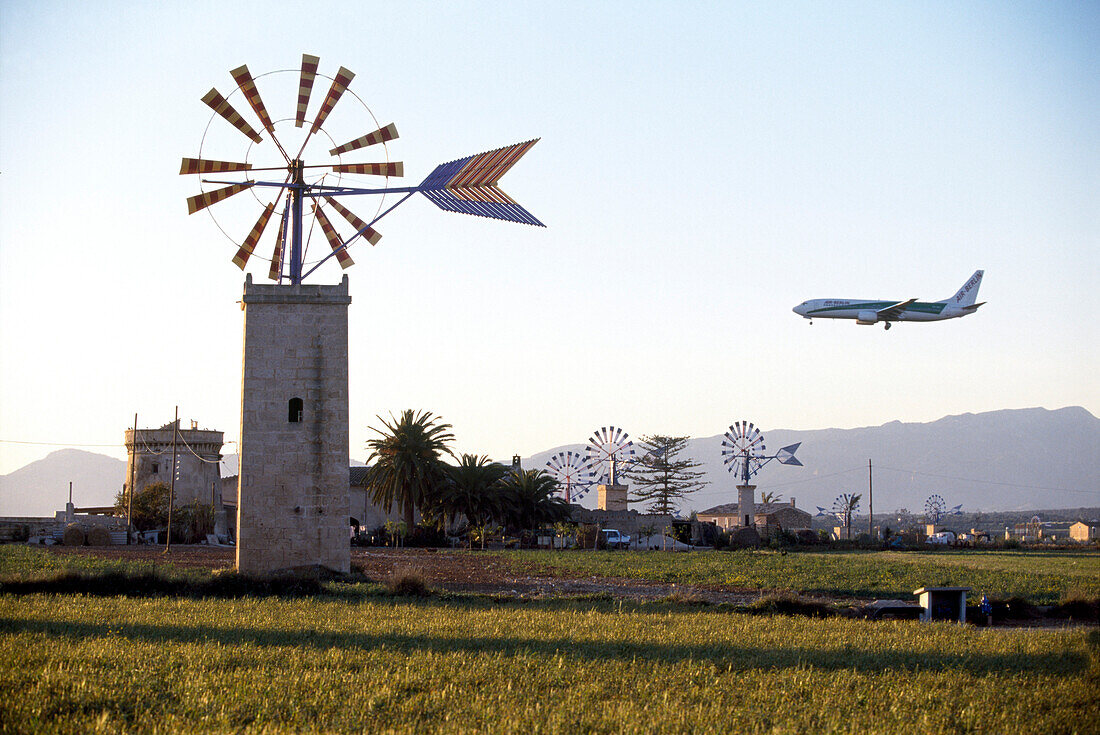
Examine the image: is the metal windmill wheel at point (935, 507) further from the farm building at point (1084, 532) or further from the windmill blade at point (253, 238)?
the windmill blade at point (253, 238)

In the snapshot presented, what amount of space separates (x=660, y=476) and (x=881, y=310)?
141 ft

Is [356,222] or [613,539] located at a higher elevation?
[356,222]

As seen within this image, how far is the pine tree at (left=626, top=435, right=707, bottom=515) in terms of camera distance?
99.2 metres

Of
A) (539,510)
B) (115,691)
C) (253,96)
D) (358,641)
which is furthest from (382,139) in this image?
(539,510)

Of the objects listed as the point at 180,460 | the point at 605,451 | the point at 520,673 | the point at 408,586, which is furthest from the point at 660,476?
the point at 520,673

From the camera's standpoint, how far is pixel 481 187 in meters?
28.0

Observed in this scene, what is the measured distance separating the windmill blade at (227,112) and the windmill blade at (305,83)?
1261 mm

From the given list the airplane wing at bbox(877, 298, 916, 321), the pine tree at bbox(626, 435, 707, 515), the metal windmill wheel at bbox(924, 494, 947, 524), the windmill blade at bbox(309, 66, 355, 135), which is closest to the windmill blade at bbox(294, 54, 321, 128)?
the windmill blade at bbox(309, 66, 355, 135)

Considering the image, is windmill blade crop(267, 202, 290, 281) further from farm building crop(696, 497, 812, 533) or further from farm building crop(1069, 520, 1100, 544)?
farm building crop(1069, 520, 1100, 544)

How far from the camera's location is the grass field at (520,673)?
32.7 feet

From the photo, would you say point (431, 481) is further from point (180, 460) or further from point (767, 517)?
point (767, 517)

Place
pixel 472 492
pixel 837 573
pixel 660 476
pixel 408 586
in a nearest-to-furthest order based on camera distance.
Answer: pixel 408 586 → pixel 837 573 → pixel 472 492 → pixel 660 476

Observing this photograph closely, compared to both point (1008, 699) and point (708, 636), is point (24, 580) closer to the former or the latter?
point (708, 636)

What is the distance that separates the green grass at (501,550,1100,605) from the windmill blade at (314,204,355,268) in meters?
12.2
